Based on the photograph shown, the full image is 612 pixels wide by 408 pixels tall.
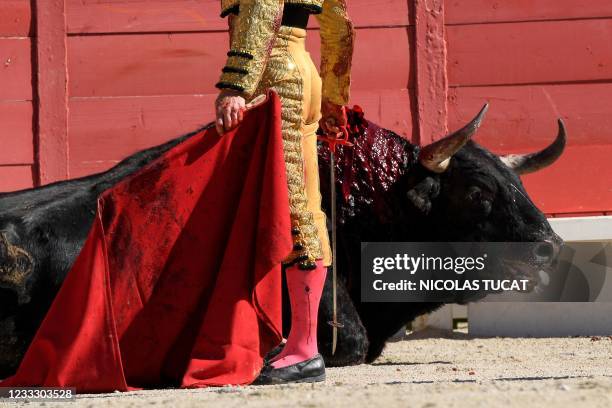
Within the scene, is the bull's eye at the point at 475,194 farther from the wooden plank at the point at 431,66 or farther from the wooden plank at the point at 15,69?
the wooden plank at the point at 15,69

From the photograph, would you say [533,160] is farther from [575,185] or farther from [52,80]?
[52,80]

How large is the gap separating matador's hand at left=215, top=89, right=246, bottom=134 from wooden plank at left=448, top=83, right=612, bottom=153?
2.98 m

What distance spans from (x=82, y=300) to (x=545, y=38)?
11.5ft

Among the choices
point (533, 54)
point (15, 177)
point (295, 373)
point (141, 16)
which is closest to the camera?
point (295, 373)

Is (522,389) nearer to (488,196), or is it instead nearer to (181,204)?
(181,204)

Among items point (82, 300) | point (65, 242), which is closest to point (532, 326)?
point (65, 242)

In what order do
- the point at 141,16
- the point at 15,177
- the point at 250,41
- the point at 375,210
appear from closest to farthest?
the point at 250,41
the point at 375,210
the point at 15,177
the point at 141,16

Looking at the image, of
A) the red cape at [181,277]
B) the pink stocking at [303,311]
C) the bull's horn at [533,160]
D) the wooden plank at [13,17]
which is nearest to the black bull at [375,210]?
the bull's horn at [533,160]

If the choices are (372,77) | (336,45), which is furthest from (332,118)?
(372,77)

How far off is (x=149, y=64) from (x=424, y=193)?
196 centimetres

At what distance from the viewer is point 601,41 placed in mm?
6438

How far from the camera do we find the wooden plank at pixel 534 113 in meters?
6.39

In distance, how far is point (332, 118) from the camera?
4.31 meters

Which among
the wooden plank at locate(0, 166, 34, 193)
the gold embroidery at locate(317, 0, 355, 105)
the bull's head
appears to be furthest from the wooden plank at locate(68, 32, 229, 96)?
the gold embroidery at locate(317, 0, 355, 105)
